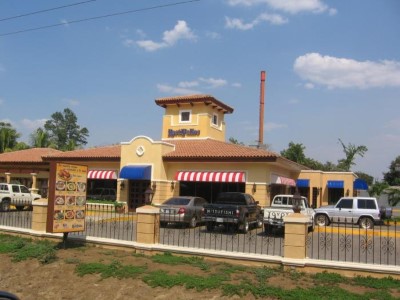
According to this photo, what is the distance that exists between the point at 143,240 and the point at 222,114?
76.6 feet

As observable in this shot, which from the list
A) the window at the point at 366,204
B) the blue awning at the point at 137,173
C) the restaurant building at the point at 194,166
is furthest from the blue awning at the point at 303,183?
the blue awning at the point at 137,173

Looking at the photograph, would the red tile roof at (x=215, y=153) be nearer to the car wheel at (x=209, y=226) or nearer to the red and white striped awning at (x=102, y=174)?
the red and white striped awning at (x=102, y=174)

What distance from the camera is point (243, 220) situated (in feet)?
58.9

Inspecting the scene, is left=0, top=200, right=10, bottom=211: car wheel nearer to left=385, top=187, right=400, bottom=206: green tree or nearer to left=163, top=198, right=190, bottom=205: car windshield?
left=163, top=198, right=190, bottom=205: car windshield

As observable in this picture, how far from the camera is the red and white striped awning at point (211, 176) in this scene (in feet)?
84.3

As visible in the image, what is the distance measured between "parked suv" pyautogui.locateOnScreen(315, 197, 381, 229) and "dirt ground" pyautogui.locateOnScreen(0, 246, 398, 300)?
12.4 m

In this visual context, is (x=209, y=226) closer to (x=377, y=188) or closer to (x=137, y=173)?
(x=137, y=173)

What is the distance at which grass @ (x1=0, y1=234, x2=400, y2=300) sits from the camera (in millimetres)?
9203

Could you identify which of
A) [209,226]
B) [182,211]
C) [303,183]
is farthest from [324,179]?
[209,226]

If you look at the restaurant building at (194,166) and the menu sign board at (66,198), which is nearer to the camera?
the menu sign board at (66,198)

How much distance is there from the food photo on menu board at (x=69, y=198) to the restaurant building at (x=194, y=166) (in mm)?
9835

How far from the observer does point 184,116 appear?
3288 centimetres

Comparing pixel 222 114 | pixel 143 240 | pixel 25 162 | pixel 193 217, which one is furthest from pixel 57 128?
pixel 143 240

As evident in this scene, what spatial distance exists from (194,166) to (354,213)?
A: 10101 millimetres
